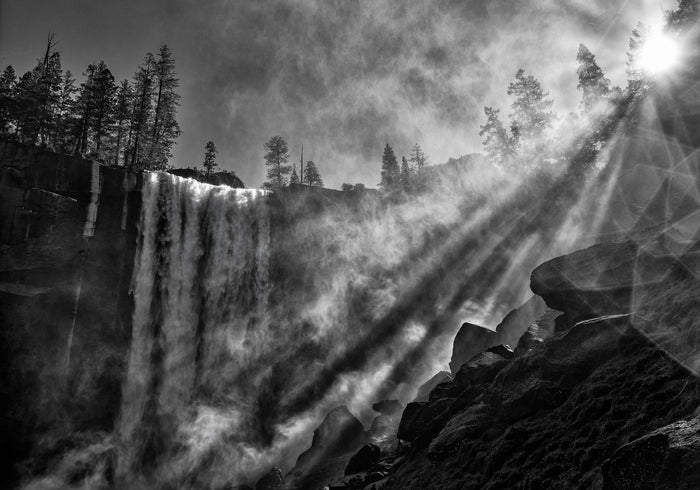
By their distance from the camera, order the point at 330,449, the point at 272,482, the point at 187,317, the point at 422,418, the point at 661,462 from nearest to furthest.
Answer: the point at 661,462
the point at 422,418
the point at 272,482
the point at 330,449
the point at 187,317

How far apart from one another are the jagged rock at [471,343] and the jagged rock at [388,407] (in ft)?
18.1

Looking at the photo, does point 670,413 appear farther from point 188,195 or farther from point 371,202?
point 371,202

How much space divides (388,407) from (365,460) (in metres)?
11.4

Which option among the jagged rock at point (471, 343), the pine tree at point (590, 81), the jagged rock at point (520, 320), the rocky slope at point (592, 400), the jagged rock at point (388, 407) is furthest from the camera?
the pine tree at point (590, 81)

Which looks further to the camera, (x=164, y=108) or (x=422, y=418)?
(x=164, y=108)

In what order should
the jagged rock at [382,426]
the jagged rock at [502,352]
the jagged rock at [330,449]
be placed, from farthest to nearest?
the jagged rock at [382,426] < the jagged rock at [330,449] < the jagged rock at [502,352]

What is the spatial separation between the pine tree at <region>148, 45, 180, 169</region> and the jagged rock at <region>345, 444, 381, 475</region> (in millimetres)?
41204

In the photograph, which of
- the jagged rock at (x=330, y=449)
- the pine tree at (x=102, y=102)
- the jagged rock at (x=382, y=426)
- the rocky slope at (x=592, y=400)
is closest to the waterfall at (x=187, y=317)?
the jagged rock at (x=330, y=449)

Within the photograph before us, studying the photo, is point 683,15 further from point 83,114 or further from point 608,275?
point 83,114

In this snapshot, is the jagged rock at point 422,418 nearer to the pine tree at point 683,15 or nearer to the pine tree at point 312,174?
the pine tree at point 683,15

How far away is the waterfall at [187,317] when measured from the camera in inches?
1049

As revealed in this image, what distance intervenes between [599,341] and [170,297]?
88.6 feet

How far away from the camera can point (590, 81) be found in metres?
42.7

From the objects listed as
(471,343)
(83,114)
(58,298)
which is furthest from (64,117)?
(471,343)
